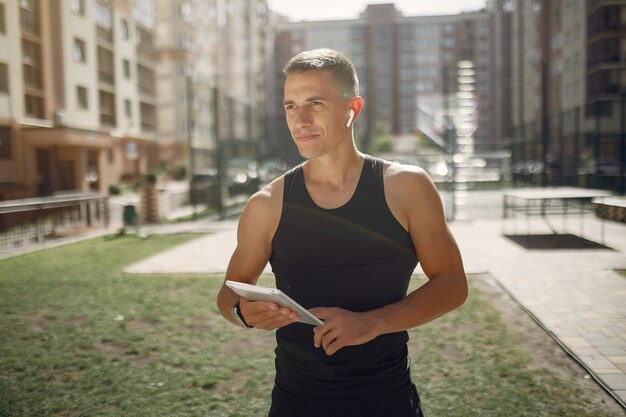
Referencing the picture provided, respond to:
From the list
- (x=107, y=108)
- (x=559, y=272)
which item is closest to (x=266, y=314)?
(x=559, y=272)

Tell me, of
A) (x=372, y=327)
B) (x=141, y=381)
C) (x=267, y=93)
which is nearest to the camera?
(x=372, y=327)

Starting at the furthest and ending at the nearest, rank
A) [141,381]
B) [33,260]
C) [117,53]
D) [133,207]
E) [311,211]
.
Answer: [117,53]
[133,207]
[33,260]
[141,381]
[311,211]

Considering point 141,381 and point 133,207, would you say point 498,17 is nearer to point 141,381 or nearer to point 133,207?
point 133,207

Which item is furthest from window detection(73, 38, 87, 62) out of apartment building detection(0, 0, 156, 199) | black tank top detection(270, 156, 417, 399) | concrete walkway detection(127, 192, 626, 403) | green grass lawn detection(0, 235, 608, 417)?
black tank top detection(270, 156, 417, 399)

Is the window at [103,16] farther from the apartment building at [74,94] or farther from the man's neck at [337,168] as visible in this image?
the man's neck at [337,168]

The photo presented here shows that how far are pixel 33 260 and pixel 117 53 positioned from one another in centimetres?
3107

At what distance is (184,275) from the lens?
8.30 meters

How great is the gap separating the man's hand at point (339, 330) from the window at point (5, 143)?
22.0m

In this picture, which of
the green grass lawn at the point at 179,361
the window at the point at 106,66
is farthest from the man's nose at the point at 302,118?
the window at the point at 106,66

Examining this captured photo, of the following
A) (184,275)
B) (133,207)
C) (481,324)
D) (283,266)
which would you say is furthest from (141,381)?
(133,207)

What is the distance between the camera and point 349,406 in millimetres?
1700

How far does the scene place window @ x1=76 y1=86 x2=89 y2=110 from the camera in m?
31.3

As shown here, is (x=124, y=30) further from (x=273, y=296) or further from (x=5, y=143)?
(x=273, y=296)

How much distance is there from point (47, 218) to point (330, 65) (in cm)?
1283
